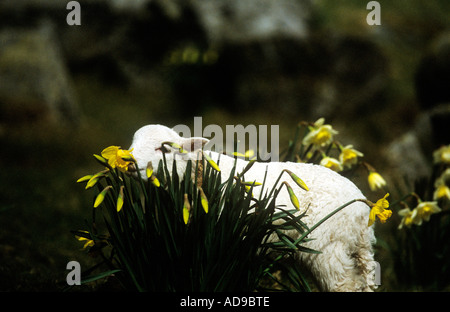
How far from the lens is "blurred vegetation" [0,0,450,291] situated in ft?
10.8

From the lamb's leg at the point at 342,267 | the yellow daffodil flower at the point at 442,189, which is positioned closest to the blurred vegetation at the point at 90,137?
the yellow daffodil flower at the point at 442,189

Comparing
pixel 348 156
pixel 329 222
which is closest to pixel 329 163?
pixel 348 156

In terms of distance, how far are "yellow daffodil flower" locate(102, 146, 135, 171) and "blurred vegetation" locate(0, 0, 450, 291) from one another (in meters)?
0.83

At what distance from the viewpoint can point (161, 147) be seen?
2.04 m

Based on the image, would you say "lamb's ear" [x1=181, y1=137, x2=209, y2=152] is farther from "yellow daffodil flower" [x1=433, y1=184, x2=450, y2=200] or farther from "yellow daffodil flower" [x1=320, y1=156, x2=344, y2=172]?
"yellow daffodil flower" [x1=433, y1=184, x2=450, y2=200]

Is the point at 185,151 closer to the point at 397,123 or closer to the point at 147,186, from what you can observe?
the point at 147,186

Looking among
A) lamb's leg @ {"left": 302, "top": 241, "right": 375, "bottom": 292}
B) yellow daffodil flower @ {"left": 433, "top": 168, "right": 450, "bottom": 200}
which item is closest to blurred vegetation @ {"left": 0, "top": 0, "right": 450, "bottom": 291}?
yellow daffodil flower @ {"left": 433, "top": 168, "right": 450, "bottom": 200}

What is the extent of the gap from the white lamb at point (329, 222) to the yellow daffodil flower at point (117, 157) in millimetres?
97

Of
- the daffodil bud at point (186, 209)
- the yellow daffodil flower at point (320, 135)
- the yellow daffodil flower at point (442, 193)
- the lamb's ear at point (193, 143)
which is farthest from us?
the yellow daffodil flower at point (442, 193)

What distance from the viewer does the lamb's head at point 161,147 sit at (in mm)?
2043

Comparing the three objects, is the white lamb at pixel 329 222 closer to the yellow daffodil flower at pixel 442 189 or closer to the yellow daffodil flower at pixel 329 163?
the yellow daffodil flower at pixel 329 163

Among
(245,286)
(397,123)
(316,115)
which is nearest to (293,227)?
(245,286)

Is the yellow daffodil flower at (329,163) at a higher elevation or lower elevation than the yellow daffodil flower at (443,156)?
lower

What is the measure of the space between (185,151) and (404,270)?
219 centimetres
